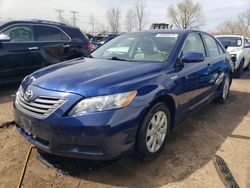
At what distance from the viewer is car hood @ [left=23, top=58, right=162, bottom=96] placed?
9.71 ft

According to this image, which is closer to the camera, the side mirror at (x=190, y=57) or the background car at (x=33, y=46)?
the side mirror at (x=190, y=57)

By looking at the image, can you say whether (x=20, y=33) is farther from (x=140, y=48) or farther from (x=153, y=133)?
(x=153, y=133)

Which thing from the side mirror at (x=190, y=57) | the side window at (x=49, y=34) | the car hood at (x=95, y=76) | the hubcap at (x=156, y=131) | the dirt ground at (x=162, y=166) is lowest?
the dirt ground at (x=162, y=166)

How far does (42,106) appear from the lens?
298 cm

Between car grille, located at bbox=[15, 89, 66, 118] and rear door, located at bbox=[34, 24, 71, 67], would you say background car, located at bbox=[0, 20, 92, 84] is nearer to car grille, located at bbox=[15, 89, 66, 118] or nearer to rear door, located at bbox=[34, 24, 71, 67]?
rear door, located at bbox=[34, 24, 71, 67]

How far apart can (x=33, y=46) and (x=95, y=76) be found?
3953 mm

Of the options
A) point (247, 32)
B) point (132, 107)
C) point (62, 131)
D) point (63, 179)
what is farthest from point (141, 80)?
point (247, 32)

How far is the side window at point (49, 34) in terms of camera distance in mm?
6848

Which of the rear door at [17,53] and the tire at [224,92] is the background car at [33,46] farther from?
the tire at [224,92]

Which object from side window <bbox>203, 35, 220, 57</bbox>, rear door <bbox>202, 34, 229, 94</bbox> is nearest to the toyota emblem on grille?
rear door <bbox>202, 34, 229, 94</bbox>

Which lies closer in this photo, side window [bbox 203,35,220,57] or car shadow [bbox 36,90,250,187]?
car shadow [bbox 36,90,250,187]

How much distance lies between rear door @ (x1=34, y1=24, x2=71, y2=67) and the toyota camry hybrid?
2.83m

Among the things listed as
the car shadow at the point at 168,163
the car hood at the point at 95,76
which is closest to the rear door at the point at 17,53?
the car hood at the point at 95,76

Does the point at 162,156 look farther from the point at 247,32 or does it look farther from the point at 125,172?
the point at 247,32
